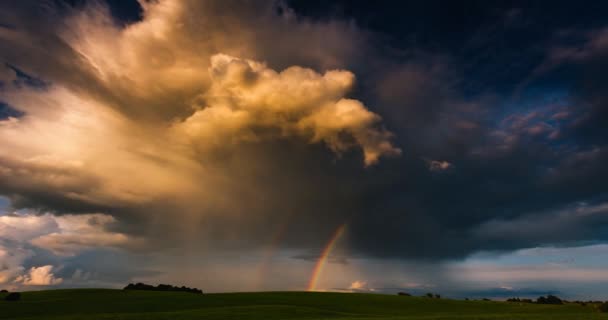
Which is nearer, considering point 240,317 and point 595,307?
point 240,317

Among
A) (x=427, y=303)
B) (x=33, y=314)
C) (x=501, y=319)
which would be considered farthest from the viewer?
(x=427, y=303)

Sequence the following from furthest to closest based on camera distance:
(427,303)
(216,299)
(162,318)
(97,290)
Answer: (97,290) → (427,303) → (216,299) → (162,318)

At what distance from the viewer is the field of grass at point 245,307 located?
55.0 m

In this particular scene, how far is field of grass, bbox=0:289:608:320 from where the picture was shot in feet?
180

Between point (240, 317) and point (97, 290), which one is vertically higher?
point (97, 290)

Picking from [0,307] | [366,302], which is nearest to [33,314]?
[0,307]

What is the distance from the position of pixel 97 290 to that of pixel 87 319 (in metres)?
62.5

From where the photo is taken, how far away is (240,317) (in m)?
48.3

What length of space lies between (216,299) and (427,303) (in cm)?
4304

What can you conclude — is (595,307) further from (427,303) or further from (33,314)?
(33,314)

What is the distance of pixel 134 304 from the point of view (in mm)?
76062

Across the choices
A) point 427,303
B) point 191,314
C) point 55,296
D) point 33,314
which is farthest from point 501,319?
point 55,296

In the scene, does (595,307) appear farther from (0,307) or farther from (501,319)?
(0,307)

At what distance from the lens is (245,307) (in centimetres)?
5784
